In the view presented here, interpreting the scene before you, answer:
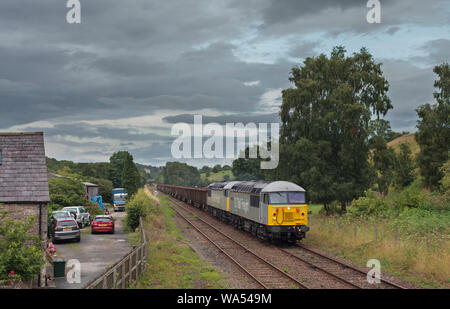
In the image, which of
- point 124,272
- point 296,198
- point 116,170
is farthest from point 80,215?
point 116,170

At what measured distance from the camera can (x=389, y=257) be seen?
18281 millimetres

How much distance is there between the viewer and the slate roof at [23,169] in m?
16.6

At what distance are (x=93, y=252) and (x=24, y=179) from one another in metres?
6.83

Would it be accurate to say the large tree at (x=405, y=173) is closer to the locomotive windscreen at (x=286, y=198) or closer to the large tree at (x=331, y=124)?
the large tree at (x=331, y=124)

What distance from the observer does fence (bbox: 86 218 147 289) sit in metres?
10.1

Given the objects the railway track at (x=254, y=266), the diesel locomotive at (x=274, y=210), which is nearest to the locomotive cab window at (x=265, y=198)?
the diesel locomotive at (x=274, y=210)

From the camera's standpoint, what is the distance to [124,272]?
12625mm

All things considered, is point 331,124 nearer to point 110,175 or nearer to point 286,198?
point 286,198

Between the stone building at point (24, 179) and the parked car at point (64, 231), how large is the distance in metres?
8.14

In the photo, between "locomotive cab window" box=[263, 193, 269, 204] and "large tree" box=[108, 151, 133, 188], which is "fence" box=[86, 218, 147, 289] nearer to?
"locomotive cab window" box=[263, 193, 269, 204]

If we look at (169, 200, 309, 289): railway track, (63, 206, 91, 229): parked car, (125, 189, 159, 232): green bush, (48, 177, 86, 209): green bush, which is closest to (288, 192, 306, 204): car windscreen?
(169, 200, 309, 289): railway track

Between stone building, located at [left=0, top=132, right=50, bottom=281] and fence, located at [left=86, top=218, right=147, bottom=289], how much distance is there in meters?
4.14
